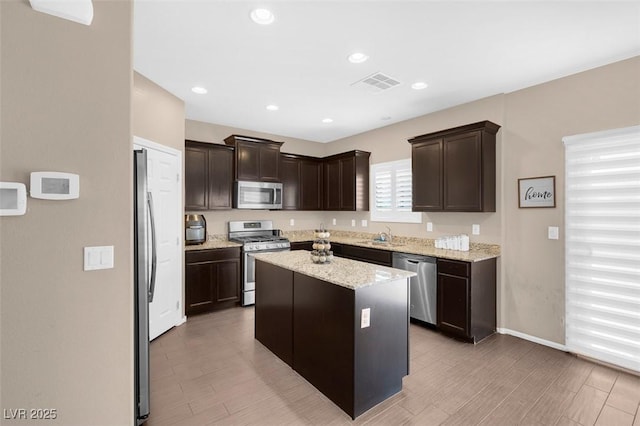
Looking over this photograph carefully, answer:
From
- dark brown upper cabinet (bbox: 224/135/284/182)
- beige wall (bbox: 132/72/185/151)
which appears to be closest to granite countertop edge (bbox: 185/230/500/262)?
dark brown upper cabinet (bbox: 224/135/284/182)

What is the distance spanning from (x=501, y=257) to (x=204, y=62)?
4013 millimetres

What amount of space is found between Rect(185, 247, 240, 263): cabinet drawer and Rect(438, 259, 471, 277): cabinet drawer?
9.57 feet

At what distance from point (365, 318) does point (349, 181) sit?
356 centimetres

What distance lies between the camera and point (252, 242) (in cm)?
462

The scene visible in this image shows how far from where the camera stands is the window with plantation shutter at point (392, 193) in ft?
15.5

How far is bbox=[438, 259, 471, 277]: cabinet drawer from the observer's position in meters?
3.27

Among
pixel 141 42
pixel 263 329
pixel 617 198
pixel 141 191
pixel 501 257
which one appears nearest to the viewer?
pixel 141 191

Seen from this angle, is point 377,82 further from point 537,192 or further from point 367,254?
point 367,254

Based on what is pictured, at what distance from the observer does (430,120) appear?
4367 mm

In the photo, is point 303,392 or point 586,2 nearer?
point 586,2
